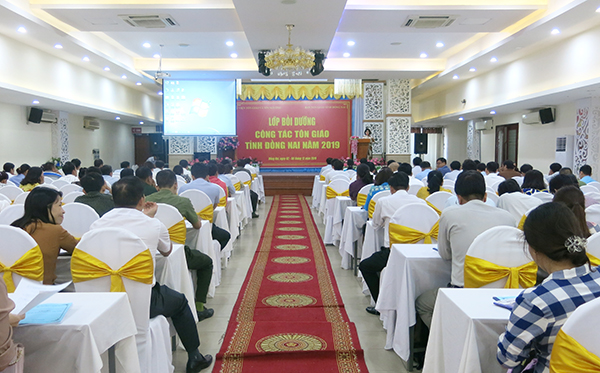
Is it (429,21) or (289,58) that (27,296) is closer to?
(289,58)

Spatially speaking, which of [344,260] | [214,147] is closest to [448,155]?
[214,147]

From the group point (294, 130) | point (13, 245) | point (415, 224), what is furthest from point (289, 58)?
point (294, 130)

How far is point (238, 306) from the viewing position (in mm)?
3799

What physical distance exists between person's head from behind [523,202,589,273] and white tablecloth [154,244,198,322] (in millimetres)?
1988

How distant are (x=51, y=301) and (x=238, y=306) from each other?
2034 mm

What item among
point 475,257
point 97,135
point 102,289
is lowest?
point 102,289

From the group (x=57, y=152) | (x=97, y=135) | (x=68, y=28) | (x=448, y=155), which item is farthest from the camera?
(x=448, y=155)

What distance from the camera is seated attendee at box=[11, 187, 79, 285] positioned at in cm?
239

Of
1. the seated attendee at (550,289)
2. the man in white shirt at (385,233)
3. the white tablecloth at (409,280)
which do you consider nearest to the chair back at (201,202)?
the man in white shirt at (385,233)

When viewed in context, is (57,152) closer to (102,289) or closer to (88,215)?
(88,215)

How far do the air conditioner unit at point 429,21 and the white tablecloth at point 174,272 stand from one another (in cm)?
600

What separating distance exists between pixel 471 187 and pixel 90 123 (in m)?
13.4

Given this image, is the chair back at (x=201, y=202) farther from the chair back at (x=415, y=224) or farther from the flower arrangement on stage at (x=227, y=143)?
the flower arrangement on stage at (x=227, y=143)

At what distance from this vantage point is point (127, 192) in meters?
2.46
